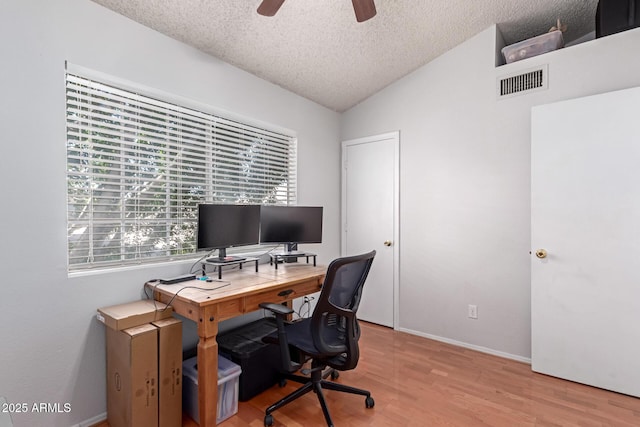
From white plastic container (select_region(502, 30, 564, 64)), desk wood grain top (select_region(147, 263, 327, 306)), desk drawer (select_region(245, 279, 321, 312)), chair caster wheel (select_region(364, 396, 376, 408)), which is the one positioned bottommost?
chair caster wheel (select_region(364, 396, 376, 408))

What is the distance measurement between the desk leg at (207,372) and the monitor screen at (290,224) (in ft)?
3.50

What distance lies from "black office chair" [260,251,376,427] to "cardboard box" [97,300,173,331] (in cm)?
61

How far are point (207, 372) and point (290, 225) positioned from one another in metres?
1.39

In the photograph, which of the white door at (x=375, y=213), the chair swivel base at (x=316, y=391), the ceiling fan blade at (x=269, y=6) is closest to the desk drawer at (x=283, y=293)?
the chair swivel base at (x=316, y=391)

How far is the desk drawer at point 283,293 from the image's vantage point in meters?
1.92

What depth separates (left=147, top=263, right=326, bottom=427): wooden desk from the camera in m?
1.67

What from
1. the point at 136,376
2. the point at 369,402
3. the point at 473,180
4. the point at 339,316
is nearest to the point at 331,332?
the point at 339,316

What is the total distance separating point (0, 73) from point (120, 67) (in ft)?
1.91

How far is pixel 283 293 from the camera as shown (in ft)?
6.99

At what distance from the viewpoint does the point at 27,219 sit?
1600 mm

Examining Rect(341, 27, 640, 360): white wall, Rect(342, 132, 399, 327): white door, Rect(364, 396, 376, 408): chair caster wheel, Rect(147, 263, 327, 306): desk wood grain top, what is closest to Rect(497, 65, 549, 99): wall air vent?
Rect(341, 27, 640, 360): white wall

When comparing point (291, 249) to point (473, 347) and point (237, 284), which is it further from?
point (473, 347)

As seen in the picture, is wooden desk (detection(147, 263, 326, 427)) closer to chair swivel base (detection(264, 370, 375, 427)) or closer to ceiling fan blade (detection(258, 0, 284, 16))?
chair swivel base (detection(264, 370, 375, 427))

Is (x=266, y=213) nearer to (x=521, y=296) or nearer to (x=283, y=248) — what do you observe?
(x=283, y=248)
